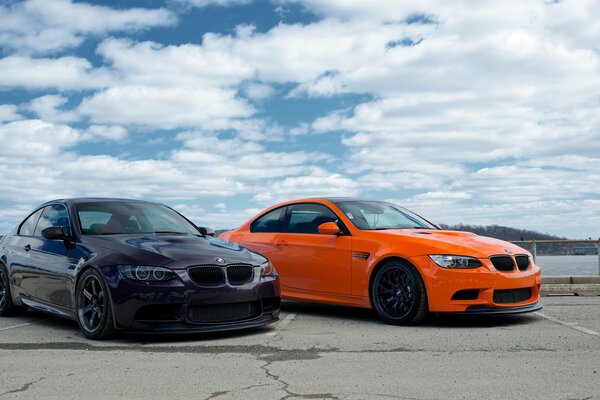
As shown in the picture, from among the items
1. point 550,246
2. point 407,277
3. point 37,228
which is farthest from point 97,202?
point 550,246

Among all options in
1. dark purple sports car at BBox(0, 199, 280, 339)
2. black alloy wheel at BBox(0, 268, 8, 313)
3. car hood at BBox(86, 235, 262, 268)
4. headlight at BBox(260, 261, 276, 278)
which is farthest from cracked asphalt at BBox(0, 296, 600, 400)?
black alloy wheel at BBox(0, 268, 8, 313)

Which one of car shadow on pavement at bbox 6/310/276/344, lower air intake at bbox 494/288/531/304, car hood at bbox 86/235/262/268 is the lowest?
car shadow on pavement at bbox 6/310/276/344

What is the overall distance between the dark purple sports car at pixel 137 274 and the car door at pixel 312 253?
1.15 m

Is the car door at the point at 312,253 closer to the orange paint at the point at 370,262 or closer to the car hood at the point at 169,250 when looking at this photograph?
the orange paint at the point at 370,262

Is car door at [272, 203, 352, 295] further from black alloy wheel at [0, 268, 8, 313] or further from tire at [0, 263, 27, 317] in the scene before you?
black alloy wheel at [0, 268, 8, 313]

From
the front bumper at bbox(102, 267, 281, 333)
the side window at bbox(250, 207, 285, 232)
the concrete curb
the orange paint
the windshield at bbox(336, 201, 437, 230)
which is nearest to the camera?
the front bumper at bbox(102, 267, 281, 333)

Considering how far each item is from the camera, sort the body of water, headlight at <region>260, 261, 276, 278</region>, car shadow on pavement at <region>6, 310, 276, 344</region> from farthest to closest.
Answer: the body of water < headlight at <region>260, 261, 276, 278</region> < car shadow on pavement at <region>6, 310, 276, 344</region>

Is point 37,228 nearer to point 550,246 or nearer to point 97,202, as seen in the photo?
point 97,202

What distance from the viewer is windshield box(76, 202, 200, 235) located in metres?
8.24

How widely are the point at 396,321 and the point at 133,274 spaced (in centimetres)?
291

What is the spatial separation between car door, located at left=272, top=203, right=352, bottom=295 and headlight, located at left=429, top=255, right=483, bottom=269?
1172 mm

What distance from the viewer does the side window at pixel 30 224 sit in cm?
943

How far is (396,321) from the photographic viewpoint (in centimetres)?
820

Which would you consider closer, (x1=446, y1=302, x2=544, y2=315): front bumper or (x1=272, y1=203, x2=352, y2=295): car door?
(x1=446, y1=302, x2=544, y2=315): front bumper
